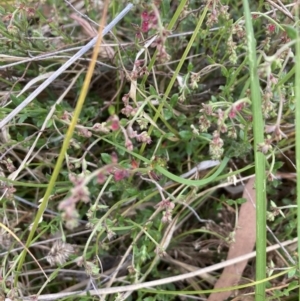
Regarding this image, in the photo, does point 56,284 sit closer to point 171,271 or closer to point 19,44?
point 171,271

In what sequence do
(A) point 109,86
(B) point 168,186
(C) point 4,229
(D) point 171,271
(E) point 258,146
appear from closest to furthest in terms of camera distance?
1. (E) point 258,146
2. (C) point 4,229
3. (B) point 168,186
4. (D) point 171,271
5. (A) point 109,86

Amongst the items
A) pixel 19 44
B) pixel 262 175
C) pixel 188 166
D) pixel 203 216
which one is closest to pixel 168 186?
pixel 188 166

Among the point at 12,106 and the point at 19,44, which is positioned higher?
the point at 19,44

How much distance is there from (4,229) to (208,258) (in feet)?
1.78

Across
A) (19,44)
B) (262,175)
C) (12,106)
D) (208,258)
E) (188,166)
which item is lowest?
(208,258)

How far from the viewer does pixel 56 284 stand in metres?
1.29

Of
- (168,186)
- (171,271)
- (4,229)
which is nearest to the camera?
(4,229)

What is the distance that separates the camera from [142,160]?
1.06 meters

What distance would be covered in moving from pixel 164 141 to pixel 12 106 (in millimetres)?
385

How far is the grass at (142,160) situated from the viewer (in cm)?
103

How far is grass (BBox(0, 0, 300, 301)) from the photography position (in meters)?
1.03

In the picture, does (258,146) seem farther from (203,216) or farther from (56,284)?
(56,284)

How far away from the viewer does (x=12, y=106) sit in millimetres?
1239

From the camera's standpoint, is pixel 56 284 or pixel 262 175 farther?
pixel 56 284
